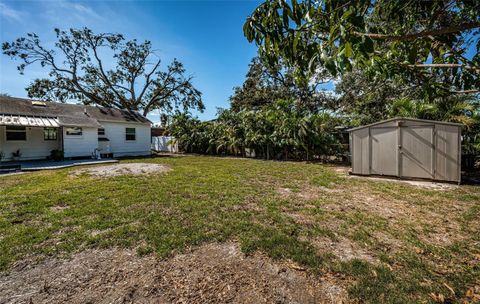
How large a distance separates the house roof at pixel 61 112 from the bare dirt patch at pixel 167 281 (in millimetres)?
13101

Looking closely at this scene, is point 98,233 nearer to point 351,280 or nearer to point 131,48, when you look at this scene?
→ point 351,280

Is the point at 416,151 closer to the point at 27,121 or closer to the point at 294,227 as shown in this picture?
the point at 294,227

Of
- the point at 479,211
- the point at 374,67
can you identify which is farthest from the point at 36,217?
the point at 479,211

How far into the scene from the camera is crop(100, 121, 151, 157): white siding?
15905 mm

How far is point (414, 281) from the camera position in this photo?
216 centimetres

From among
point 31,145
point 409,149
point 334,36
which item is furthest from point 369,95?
point 31,145

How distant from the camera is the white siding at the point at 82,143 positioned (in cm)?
1286

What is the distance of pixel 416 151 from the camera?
685cm

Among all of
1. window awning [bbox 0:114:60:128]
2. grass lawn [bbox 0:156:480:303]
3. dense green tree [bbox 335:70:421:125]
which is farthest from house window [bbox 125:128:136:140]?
dense green tree [bbox 335:70:421:125]

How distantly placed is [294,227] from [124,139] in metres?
16.7

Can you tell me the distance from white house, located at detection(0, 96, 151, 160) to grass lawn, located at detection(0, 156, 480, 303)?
8.09 m

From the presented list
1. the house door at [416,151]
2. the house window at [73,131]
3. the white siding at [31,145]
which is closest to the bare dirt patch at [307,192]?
the house door at [416,151]

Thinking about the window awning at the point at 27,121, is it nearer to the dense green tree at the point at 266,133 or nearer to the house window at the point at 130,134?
the house window at the point at 130,134

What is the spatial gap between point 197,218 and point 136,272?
153cm
